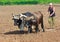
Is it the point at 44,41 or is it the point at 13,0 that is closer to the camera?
the point at 44,41

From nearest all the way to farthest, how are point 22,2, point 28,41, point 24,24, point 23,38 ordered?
1. point 28,41
2. point 23,38
3. point 24,24
4. point 22,2

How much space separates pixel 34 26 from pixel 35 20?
20.1 inches

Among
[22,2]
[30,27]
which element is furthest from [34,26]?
[22,2]

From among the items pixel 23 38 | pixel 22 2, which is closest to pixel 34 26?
pixel 23 38

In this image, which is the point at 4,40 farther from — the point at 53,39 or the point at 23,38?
Answer: the point at 53,39

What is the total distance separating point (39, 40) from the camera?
50.7 ft

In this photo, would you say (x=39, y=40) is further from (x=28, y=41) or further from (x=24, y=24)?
(x=24, y=24)

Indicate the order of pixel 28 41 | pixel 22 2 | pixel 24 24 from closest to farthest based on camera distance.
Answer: pixel 28 41 < pixel 24 24 < pixel 22 2

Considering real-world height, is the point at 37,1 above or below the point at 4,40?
below

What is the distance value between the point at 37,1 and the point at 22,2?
13.1 feet

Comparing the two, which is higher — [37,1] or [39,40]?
[39,40]

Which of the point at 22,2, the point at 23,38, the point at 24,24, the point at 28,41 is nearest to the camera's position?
the point at 28,41

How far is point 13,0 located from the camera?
68.7 meters

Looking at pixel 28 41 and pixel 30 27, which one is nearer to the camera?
pixel 28 41
